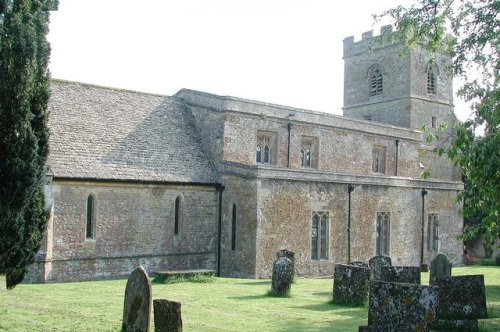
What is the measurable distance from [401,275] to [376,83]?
96.8 feet

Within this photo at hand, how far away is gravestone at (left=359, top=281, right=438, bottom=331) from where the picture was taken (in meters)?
8.75

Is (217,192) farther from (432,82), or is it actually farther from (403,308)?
(432,82)

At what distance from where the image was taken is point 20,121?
11.8 m

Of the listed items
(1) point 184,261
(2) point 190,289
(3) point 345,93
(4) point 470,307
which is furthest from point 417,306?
(3) point 345,93

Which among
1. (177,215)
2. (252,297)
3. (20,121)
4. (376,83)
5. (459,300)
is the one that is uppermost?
(376,83)

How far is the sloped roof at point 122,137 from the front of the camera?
22.2 m

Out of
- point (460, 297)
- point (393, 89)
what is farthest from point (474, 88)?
point (393, 89)

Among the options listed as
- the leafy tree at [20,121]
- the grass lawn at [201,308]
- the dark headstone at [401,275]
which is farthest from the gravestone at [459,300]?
the leafy tree at [20,121]

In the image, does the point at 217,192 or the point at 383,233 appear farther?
the point at 383,233

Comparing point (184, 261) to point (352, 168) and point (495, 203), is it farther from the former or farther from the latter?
point (495, 203)

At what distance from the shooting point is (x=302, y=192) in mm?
25531

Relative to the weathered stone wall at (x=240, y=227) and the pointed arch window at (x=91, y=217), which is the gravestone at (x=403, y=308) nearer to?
the pointed arch window at (x=91, y=217)

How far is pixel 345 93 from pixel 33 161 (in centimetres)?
3380

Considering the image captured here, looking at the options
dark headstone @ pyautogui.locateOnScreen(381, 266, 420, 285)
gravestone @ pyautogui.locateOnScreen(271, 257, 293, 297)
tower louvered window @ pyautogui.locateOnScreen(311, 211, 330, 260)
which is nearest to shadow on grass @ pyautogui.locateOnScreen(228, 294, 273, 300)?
gravestone @ pyautogui.locateOnScreen(271, 257, 293, 297)
